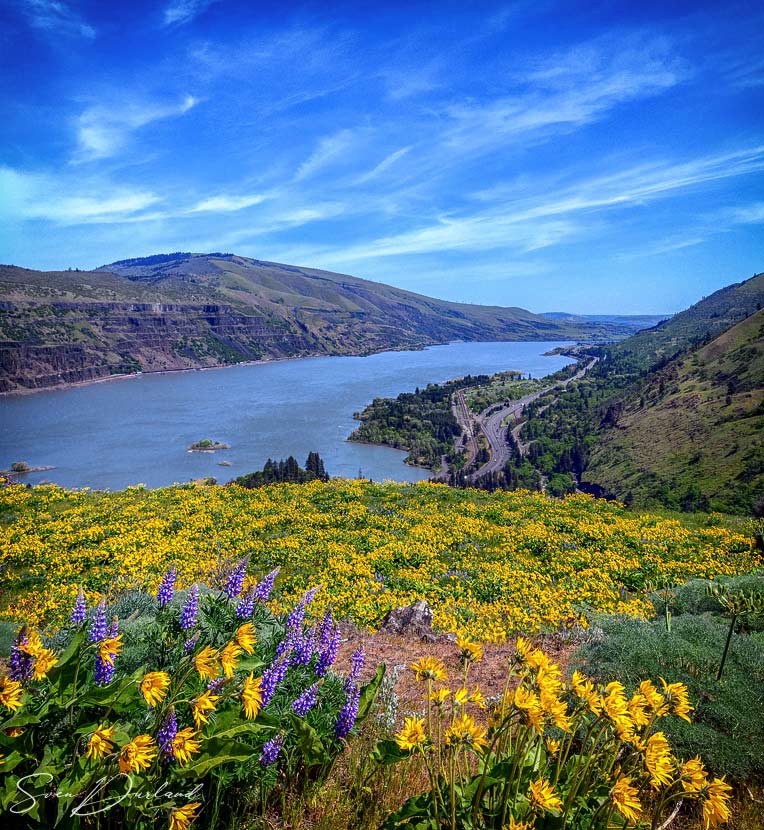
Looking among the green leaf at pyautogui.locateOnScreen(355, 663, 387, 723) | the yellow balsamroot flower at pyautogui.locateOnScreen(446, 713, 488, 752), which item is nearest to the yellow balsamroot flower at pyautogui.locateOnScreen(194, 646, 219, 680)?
the yellow balsamroot flower at pyautogui.locateOnScreen(446, 713, 488, 752)

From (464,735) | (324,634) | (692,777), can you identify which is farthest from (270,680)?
(692,777)

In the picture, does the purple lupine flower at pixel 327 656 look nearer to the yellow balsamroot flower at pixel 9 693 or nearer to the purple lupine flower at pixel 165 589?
the purple lupine flower at pixel 165 589

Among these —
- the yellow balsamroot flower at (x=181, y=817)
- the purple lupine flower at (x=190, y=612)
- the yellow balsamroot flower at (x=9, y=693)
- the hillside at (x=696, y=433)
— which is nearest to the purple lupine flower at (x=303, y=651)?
the purple lupine flower at (x=190, y=612)

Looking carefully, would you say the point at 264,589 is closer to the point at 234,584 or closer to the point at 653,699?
the point at 234,584

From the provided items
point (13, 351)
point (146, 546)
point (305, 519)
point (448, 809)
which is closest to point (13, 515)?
point (146, 546)

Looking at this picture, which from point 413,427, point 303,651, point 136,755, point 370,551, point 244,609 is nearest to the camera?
point 136,755

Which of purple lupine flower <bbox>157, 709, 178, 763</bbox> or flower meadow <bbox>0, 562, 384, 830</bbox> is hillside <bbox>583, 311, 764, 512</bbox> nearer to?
flower meadow <bbox>0, 562, 384, 830</bbox>
